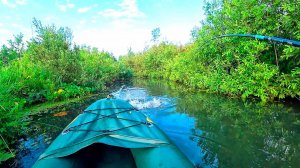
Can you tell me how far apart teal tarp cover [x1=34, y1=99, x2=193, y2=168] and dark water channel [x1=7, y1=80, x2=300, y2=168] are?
44.3 inches

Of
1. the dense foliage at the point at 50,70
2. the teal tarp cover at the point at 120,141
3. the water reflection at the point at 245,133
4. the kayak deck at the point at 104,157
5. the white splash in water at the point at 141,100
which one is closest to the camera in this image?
the teal tarp cover at the point at 120,141

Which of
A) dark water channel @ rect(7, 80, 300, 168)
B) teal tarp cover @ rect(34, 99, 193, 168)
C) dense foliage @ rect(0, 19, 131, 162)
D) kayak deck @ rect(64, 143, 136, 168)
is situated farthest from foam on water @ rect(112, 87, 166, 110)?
kayak deck @ rect(64, 143, 136, 168)

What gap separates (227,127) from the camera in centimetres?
507

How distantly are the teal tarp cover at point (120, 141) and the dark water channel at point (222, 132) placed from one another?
1.12 m

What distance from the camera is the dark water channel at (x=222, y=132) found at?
3.47 metres

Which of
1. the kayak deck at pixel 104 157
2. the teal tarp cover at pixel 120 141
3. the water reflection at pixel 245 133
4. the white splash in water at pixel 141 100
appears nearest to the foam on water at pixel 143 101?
the white splash in water at pixel 141 100

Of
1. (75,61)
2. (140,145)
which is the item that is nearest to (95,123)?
(140,145)

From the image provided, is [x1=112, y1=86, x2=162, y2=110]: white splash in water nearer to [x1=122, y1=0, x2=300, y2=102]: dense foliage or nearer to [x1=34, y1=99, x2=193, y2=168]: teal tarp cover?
[x1=122, y1=0, x2=300, y2=102]: dense foliage

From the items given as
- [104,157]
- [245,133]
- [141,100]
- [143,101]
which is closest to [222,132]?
[245,133]

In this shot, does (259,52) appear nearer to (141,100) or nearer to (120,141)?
(141,100)

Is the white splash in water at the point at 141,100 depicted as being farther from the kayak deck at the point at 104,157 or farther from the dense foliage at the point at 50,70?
the kayak deck at the point at 104,157

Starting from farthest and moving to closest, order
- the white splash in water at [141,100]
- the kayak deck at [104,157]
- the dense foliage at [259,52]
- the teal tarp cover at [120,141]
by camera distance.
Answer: the white splash in water at [141,100] < the dense foliage at [259,52] < the kayak deck at [104,157] < the teal tarp cover at [120,141]

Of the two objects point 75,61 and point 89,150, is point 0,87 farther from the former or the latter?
point 75,61

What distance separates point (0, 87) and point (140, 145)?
10.3 ft
